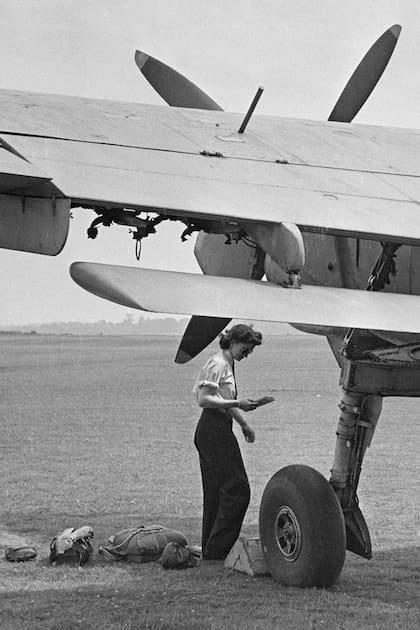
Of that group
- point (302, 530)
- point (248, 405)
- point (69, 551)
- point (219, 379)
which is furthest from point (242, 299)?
point (69, 551)

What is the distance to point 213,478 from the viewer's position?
8188 mm

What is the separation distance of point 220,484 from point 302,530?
3.05 ft

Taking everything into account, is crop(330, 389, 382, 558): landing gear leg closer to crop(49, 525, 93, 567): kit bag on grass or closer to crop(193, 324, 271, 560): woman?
crop(193, 324, 271, 560): woman

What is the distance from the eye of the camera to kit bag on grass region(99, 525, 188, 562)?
7910mm

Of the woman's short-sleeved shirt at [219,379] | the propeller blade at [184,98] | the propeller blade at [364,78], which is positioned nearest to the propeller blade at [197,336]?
the propeller blade at [184,98]

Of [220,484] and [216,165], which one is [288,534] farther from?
[216,165]

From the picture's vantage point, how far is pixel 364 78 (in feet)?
28.7

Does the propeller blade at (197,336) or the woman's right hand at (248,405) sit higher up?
the propeller blade at (197,336)

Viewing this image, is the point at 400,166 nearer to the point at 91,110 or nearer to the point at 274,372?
the point at 91,110

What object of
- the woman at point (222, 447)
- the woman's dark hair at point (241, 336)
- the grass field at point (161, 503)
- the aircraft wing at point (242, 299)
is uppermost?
the aircraft wing at point (242, 299)

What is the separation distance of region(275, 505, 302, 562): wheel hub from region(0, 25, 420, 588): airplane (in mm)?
14

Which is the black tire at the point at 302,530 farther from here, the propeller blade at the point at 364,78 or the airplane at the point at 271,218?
the propeller blade at the point at 364,78

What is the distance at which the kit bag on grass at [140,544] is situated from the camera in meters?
7.91

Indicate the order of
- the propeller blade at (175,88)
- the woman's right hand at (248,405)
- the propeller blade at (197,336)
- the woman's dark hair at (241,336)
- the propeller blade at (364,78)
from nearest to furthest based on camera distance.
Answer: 1. the woman's right hand at (248,405)
2. the woman's dark hair at (241,336)
3. the propeller blade at (364,78)
4. the propeller blade at (175,88)
5. the propeller blade at (197,336)
